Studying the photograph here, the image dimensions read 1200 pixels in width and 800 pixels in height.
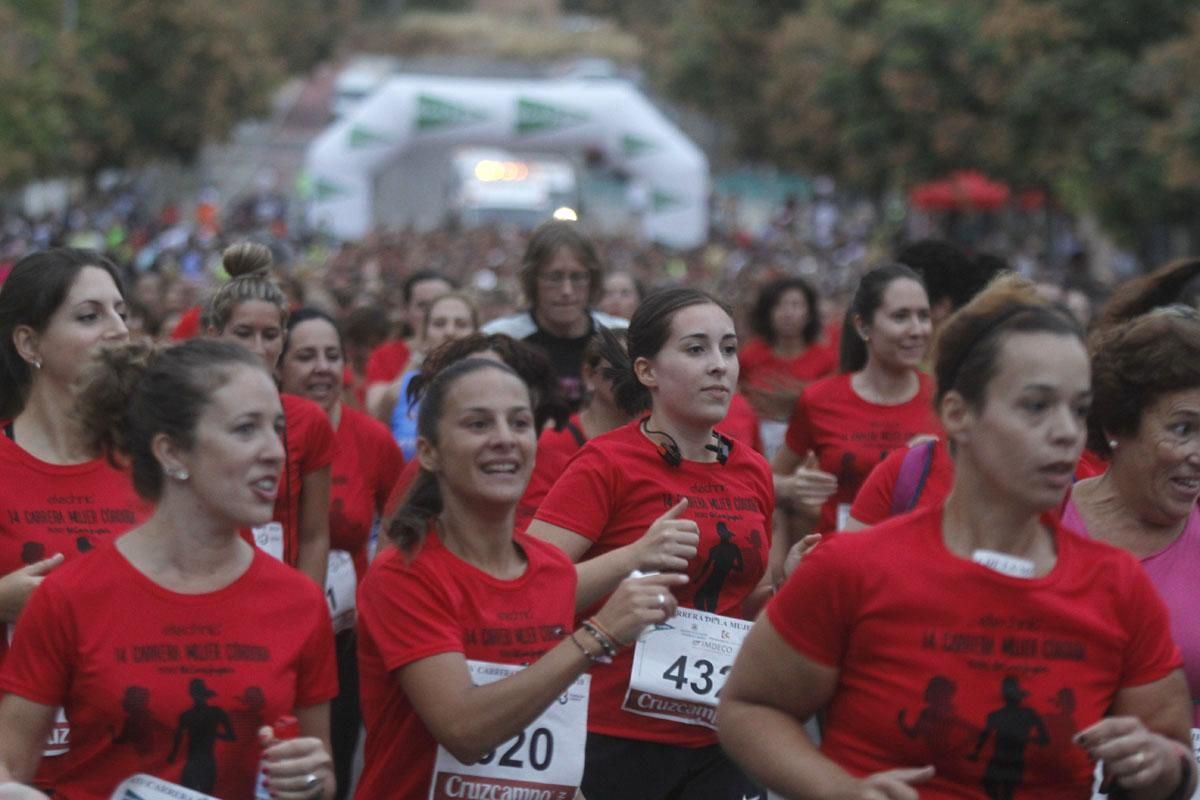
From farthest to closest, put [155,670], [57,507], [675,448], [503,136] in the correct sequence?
[503,136] → [675,448] → [57,507] → [155,670]

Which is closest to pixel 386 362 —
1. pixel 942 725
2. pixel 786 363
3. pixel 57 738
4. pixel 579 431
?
pixel 786 363

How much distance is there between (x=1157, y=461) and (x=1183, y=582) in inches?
11.5

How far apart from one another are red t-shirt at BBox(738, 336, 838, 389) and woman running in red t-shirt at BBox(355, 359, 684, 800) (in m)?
6.73

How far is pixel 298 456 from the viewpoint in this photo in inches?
256

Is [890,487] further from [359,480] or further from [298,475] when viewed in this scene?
[359,480]

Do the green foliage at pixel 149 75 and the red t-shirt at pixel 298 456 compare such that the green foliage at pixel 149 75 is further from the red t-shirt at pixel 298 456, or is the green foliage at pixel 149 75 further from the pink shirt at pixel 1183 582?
the pink shirt at pixel 1183 582

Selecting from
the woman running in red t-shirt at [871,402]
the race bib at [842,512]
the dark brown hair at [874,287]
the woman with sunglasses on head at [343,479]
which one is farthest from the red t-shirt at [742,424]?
the woman with sunglasses on head at [343,479]

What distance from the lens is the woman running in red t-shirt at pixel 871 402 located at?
306 inches

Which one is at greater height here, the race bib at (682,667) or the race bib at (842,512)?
the race bib at (842,512)

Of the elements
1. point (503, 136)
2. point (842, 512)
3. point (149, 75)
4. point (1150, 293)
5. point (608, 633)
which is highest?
point (149, 75)

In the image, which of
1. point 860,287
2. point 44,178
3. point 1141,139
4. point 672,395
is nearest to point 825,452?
point 860,287

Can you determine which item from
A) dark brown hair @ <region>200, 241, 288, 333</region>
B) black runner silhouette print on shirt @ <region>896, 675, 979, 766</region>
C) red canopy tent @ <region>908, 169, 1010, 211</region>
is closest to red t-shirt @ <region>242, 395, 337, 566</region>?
dark brown hair @ <region>200, 241, 288, 333</region>

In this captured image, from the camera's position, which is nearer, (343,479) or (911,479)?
(911,479)

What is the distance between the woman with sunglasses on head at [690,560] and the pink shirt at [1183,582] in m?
1.04
